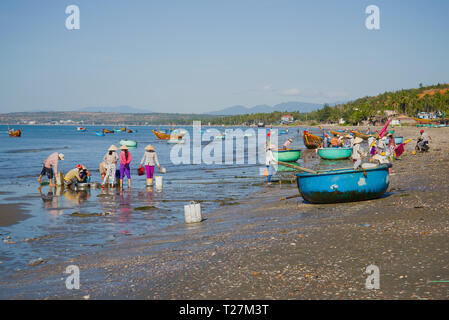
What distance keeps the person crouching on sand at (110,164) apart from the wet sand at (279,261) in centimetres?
900

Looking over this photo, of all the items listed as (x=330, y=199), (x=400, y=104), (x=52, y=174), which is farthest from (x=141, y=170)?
(x=400, y=104)

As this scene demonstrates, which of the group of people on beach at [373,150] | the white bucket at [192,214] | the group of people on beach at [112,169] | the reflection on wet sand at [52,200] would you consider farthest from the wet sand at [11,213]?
the group of people on beach at [373,150]

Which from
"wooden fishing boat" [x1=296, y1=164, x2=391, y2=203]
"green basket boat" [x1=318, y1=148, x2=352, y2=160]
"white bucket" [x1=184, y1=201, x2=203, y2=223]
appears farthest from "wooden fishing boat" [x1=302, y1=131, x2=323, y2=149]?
"white bucket" [x1=184, y1=201, x2=203, y2=223]

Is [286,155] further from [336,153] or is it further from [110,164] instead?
[110,164]

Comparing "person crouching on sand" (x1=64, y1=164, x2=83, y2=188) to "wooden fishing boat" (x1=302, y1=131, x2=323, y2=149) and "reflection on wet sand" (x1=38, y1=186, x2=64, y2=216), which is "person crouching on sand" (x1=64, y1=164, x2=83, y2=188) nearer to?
"reflection on wet sand" (x1=38, y1=186, x2=64, y2=216)

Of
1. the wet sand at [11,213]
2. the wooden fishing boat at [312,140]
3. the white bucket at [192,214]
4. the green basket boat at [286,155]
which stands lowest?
the wet sand at [11,213]

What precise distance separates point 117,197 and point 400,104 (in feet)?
483

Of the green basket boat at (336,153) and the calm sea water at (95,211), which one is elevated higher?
the green basket boat at (336,153)

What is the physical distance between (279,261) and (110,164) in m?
14.1

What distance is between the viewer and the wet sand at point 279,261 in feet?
20.6

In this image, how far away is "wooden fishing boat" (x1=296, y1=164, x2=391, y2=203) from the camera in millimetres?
12805

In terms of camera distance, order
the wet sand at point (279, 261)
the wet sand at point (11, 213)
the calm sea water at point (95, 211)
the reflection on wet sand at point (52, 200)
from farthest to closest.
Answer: the reflection on wet sand at point (52, 200) → the wet sand at point (11, 213) → the calm sea water at point (95, 211) → the wet sand at point (279, 261)

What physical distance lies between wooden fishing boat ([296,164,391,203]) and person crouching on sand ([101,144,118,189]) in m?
9.90

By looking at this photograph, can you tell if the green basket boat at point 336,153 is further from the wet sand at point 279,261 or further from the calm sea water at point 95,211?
the wet sand at point 279,261
